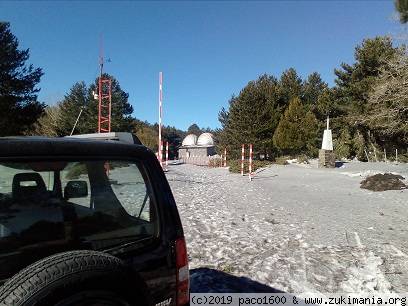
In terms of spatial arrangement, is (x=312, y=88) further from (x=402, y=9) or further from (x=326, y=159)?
(x=402, y=9)

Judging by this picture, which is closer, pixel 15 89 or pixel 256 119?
pixel 15 89

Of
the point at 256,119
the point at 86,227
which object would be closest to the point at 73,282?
the point at 86,227

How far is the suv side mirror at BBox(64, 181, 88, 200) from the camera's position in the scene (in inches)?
88.3

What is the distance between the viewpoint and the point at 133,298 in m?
2.07

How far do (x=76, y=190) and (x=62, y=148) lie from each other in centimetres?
32

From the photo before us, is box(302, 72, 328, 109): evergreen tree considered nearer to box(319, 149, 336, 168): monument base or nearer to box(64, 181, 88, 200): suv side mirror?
box(319, 149, 336, 168): monument base

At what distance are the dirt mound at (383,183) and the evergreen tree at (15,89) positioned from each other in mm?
24614

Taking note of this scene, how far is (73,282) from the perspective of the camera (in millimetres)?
1790

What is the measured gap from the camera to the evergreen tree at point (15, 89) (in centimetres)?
2899

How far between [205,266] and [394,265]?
2.44m

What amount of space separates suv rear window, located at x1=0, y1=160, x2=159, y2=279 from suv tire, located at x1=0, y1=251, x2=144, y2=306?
0.13m

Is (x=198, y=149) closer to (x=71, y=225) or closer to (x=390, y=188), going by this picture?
(x=390, y=188)

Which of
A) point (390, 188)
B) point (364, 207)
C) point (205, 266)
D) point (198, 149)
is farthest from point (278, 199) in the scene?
point (198, 149)

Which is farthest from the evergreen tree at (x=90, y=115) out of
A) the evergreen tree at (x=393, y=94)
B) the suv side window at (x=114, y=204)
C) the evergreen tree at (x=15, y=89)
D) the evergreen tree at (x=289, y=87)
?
the suv side window at (x=114, y=204)
